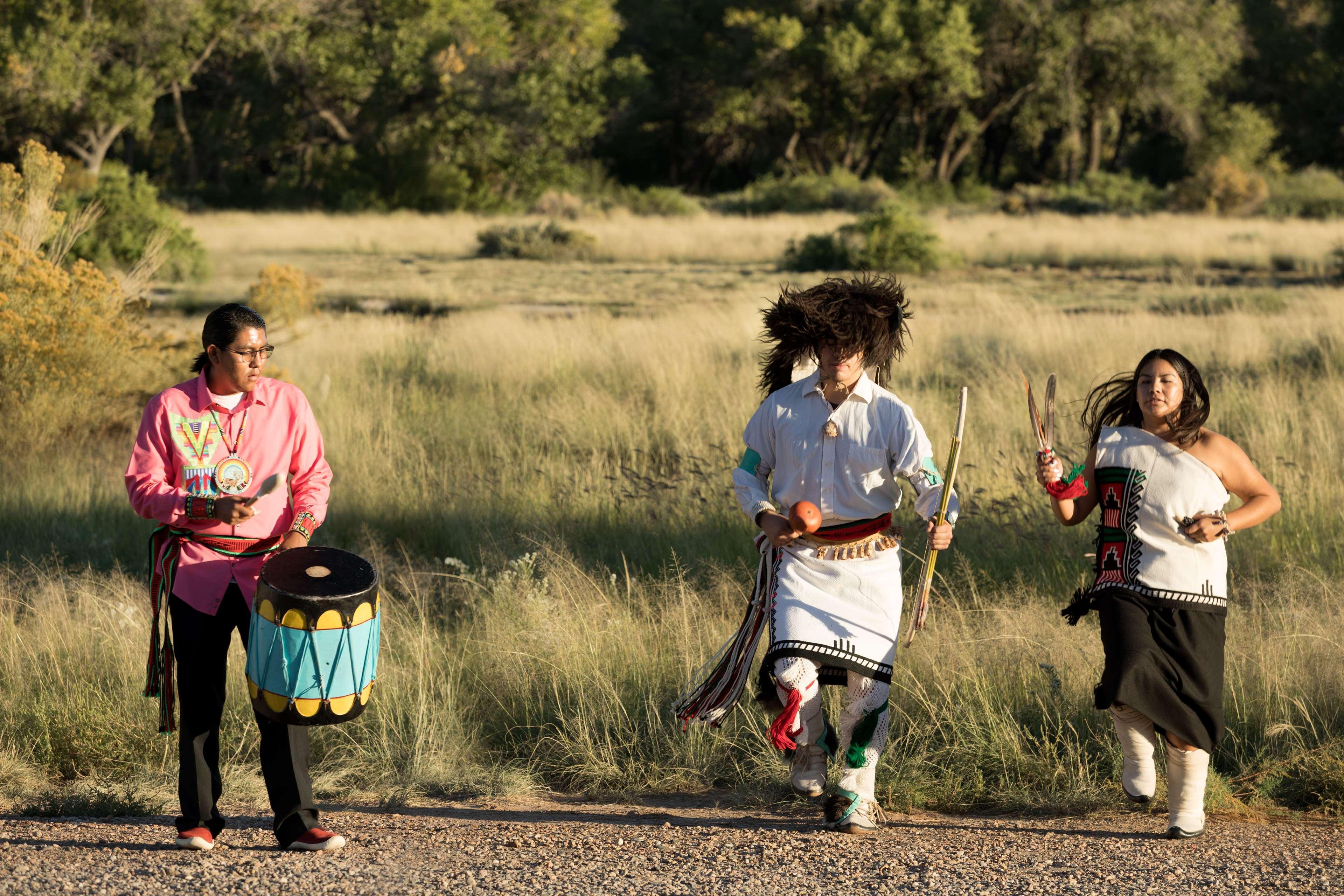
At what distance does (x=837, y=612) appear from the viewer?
4191 millimetres

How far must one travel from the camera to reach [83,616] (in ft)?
21.0

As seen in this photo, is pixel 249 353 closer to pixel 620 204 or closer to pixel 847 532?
pixel 847 532

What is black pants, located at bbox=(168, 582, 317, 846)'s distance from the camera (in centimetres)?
404

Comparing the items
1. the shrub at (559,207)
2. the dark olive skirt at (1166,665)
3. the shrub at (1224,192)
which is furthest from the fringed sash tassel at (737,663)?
the shrub at (1224,192)

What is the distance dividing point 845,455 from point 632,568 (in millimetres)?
3373

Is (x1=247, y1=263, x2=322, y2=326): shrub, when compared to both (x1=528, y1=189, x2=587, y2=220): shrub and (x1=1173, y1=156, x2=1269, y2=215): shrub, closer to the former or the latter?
(x1=528, y1=189, x2=587, y2=220): shrub

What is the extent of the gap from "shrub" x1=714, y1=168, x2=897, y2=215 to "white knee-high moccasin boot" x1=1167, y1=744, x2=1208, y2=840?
33.0 meters

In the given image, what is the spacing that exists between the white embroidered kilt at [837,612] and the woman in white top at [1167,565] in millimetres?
593

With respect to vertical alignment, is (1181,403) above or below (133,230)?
above

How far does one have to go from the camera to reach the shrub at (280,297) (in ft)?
44.9

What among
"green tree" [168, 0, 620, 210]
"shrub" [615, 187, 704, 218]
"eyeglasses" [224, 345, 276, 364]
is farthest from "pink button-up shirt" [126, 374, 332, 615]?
"green tree" [168, 0, 620, 210]

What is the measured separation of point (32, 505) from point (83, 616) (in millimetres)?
2594

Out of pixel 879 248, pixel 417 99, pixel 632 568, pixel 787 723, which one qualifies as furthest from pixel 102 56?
pixel 787 723

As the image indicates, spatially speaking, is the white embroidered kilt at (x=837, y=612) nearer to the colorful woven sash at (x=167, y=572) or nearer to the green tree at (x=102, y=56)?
the colorful woven sash at (x=167, y=572)
